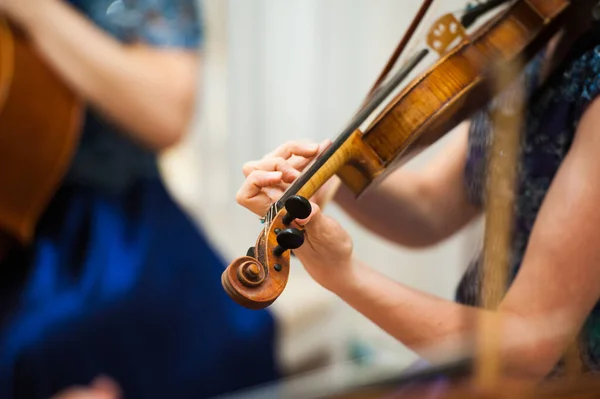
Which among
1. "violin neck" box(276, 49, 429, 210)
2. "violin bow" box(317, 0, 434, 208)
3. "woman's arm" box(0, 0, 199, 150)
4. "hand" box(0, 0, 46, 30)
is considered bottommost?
"violin neck" box(276, 49, 429, 210)

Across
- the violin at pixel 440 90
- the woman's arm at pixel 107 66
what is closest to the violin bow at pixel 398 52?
the violin at pixel 440 90

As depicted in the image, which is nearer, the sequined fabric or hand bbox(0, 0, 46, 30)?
the sequined fabric

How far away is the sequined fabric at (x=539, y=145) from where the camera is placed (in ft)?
1.22

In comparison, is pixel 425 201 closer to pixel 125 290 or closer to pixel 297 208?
pixel 297 208

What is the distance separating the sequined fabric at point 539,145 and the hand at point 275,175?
96 mm

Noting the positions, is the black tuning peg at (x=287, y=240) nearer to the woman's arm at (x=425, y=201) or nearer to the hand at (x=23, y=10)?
the woman's arm at (x=425, y=201)

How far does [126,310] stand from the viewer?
83 centimetres

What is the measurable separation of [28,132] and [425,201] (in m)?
0.56

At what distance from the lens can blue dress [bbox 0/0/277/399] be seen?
80 cm

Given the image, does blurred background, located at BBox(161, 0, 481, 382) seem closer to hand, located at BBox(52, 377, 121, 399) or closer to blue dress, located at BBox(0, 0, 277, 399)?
blue dress, located at BBox(0, 0, 277, 399)

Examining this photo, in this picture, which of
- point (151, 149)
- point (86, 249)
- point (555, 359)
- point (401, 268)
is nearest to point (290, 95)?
point (151, 149)

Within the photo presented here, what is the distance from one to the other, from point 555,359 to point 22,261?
0.64 m

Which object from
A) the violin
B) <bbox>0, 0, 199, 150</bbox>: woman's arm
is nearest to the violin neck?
the violin

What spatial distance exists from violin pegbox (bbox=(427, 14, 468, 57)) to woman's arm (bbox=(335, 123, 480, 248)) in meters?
0.05
